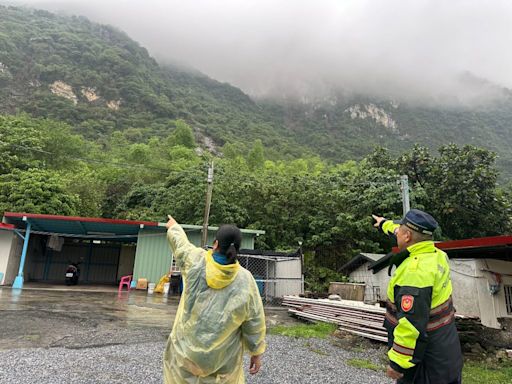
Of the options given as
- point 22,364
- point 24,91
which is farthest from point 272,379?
point 24,91

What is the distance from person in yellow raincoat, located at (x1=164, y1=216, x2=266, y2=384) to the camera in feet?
6.36

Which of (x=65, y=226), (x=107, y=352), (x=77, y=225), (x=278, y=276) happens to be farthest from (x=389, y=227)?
(x=65, y=226)

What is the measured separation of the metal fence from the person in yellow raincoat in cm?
1045

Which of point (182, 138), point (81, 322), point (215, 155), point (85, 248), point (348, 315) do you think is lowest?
point (81, 322)

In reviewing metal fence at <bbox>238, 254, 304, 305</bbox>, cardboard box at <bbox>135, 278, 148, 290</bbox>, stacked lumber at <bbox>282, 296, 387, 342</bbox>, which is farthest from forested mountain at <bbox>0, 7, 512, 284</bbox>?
stacked lumber at <bbox>282, 296, 387, 342</bbox>

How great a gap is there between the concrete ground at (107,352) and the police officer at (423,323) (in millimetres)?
2689

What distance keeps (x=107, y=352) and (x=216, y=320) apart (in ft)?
12.5

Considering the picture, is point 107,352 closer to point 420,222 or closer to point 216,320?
point 216,320

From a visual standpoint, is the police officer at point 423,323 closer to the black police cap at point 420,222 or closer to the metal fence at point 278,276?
the black police cap at point 420,222

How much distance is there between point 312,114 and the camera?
109 m

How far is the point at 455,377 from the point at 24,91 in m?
77.7

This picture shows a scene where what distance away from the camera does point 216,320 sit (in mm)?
1954

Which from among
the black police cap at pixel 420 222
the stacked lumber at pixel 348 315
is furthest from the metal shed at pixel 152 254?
the black police cap at pixel 420 222

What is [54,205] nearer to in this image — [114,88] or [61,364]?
[61,364]
